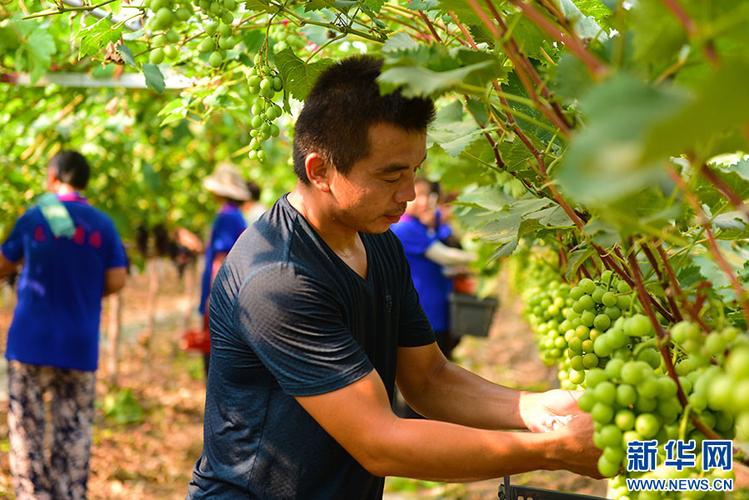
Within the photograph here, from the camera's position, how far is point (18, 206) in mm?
4453

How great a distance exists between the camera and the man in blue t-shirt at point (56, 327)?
3.88 meters

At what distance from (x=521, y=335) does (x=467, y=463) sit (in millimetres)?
9298

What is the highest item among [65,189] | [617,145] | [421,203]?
[617,145]

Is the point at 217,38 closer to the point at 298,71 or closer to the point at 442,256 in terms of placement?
the point at 298,71

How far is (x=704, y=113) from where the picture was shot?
549mm

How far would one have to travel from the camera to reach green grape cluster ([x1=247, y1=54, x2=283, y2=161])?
1.74 m

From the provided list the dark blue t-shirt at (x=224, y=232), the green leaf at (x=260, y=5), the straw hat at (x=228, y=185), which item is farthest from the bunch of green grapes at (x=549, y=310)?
the straw hat at (x=228, y=185)

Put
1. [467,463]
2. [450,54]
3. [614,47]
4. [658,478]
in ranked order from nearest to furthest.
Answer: [614,47]
[658,478]
[450,54]
[467,463]

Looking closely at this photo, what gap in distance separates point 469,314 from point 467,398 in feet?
12.1

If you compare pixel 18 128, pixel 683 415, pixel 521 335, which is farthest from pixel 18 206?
pixel 521 335

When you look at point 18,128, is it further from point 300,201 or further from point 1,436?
point 300,201

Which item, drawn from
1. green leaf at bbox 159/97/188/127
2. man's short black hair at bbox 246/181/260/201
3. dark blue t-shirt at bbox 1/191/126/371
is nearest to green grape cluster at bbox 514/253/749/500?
green leaf at bbox 159/97/188/127

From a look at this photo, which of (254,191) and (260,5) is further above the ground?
(260,5)

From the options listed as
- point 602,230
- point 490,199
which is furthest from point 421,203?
point 602,230
